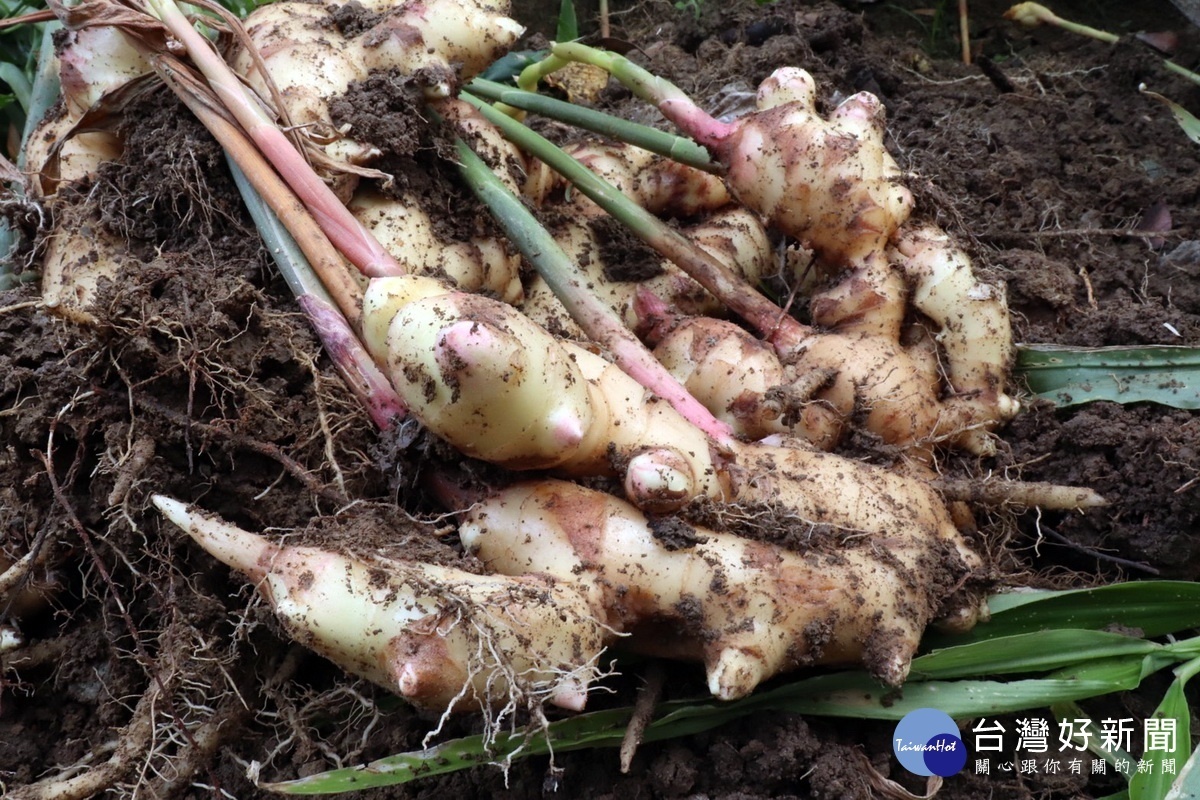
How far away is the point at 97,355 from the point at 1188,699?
4.51 feet

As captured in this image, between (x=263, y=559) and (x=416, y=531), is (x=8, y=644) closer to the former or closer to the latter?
(x=263, y=559)

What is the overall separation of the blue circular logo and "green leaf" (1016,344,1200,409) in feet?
1.74

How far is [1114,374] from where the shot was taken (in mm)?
1340

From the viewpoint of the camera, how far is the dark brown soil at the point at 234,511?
1.07m

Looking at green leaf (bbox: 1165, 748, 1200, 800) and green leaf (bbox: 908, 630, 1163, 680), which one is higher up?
green leaf (bbox: 1165, 748, 1200, 800)

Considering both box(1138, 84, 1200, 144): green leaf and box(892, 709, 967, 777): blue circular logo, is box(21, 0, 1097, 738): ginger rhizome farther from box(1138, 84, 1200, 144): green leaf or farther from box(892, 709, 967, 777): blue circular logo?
box(1138, 84, 1200, 144): green leaf

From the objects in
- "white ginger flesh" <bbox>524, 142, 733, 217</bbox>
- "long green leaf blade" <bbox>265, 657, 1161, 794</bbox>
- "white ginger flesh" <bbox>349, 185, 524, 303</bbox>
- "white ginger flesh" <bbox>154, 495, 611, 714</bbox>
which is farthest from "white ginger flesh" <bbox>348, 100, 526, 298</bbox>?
"long green leaf blade" <bbox>265, 657, 1161, 794</bbox>

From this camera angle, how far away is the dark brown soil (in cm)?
107

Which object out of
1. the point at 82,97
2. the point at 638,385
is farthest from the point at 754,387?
the point at 82,97

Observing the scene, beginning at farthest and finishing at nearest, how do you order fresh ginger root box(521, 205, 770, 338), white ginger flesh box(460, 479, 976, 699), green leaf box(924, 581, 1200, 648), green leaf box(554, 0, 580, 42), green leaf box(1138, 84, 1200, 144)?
green leaf box(554, 0, 580, 42) → green leaf box(1138, 84, 1200, 144) → fresh ginger root box(521, 205, 770, 338) → green leaf box(924, 581, 1200, 648) → white ginger flesh box(460, 479, 976, 699)

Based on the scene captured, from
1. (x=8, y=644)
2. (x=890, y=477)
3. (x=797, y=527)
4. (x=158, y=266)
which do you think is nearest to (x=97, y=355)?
(x=158, y=266)

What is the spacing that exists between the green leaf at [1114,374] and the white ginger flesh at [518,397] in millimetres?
566

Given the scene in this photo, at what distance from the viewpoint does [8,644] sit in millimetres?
1169

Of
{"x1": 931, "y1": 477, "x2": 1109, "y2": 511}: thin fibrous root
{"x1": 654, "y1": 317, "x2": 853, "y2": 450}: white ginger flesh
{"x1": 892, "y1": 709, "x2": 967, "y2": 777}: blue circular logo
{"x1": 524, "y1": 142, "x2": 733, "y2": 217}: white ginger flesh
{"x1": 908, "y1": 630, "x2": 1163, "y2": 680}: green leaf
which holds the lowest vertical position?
{"x1": 892, "y1": 709, "x2": 967, "y2": 777}: blue circular logo
